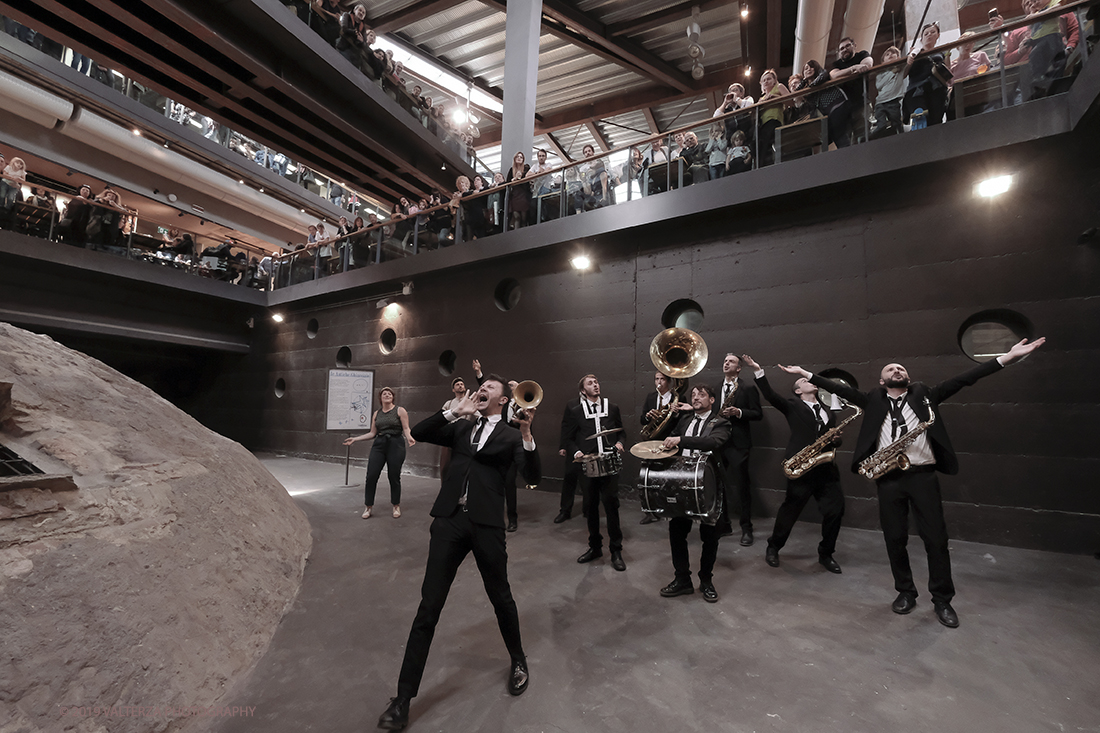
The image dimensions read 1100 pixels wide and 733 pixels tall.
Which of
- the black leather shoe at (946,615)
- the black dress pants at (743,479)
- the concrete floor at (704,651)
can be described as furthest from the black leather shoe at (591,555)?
the black leather shoe at (946,615)

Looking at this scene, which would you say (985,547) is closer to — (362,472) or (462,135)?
(362,472)

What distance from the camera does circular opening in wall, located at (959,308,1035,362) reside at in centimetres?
507

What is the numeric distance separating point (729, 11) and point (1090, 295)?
10.00 metres

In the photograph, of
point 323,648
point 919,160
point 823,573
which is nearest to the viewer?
point 323,648

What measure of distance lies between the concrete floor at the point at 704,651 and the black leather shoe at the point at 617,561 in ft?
0.24

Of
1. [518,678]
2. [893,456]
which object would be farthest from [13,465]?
[893,456]

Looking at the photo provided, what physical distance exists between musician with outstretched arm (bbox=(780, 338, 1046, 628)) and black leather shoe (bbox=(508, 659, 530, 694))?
8.44 feet

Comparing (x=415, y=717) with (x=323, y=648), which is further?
(x=323, y=648)

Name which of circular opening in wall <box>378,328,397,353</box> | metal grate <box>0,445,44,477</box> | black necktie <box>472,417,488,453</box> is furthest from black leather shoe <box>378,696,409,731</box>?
circular opening in wall <box>378,328,397,353</box>

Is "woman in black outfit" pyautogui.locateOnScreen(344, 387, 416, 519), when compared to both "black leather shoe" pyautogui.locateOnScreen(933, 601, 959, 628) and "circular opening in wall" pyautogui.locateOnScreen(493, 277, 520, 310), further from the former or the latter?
"black leather shoe" pyautogui.locateOnScreen(933, 601, 959, 628)

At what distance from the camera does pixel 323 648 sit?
298cm

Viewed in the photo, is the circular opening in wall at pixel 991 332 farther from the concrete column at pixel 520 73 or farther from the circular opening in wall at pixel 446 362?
the concrete column at pixel 520 73

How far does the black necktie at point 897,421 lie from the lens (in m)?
3.56

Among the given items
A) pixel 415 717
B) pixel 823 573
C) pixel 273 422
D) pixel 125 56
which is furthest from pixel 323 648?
pixel 125 56
